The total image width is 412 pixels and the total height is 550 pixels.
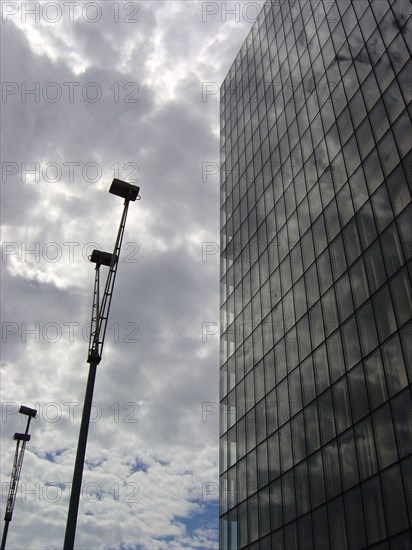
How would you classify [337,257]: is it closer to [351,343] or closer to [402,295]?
[351,343]

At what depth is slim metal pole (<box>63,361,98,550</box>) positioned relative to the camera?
12094mm

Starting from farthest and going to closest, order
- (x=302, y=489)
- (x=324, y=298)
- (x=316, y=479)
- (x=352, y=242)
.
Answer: (x=324, y=298), (x=352, y=242), (x=302, y=489), (x=316, y=479)

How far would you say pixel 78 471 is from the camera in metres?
12.8

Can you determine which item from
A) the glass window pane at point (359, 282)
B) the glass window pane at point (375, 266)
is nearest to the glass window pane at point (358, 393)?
the glass window pane at point (359, 282)

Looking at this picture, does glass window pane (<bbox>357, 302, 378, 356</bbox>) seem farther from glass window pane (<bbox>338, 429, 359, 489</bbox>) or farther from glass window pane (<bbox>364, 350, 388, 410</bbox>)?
glass window pane (<bbox>338, 429, 359, 489</bbox>)

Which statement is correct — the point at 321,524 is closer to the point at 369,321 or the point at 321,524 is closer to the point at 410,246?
the point at 369,321

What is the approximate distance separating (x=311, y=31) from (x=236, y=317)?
72.3 feet

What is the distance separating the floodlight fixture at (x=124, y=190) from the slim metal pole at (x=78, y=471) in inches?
194

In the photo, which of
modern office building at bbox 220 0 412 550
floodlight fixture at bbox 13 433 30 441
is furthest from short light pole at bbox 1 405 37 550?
modern office building at bbox 220 0 412 550

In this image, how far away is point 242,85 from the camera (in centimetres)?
5609

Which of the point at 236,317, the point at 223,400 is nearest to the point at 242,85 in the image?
the point at 236,317

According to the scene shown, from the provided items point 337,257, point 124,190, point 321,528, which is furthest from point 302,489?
point 124,190

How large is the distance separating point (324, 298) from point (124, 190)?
17724mm

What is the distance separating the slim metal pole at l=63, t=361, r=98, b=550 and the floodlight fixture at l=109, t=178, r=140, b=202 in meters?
4.93
